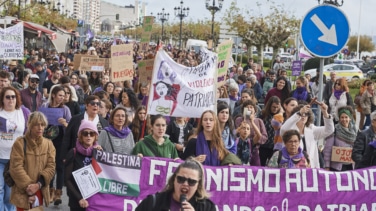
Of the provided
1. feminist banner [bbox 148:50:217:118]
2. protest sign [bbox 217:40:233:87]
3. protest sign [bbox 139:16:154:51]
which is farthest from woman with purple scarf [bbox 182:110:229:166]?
protest sign [bbox 139:16:154:51]

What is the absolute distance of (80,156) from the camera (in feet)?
21.9

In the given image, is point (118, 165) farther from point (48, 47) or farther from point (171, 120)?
point (48, 47)

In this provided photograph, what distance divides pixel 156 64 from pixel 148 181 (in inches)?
68.5

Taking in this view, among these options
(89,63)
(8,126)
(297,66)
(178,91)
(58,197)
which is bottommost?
(58,197)

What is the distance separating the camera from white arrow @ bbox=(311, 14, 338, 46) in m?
6.80

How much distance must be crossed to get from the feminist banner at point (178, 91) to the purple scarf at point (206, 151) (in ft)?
2.65

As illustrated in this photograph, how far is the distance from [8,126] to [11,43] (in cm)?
942

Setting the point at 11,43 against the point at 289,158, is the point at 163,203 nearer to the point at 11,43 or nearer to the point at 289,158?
A: the point at 289,158

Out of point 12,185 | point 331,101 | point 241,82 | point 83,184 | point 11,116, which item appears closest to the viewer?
point 83,184

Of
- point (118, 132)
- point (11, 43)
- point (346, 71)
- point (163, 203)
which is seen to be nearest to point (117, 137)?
point (118, 132)

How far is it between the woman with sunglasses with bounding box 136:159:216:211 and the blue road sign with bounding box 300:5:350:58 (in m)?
2.81

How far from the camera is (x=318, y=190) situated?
6512 millimetres

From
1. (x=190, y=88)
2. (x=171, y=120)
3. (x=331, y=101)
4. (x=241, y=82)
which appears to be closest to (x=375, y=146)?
(x=190, y=88)

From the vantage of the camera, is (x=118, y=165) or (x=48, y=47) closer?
(x=118, y=165)
